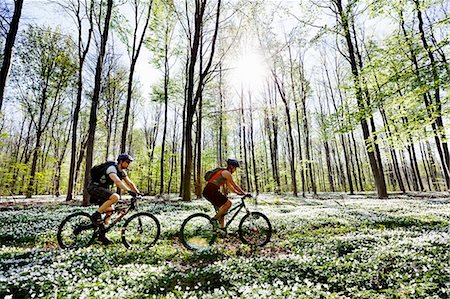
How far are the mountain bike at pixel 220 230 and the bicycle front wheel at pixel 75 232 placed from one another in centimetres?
297

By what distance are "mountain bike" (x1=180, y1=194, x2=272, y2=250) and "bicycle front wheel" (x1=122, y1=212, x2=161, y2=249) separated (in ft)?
3.49

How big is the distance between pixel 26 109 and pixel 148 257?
35400mm

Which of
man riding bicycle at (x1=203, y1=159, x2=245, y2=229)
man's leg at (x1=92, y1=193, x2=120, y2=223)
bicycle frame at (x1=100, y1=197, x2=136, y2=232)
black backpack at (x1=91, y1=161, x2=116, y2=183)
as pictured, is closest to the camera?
man's leg at (x1=92, y1=193, x2=120, y2=223)

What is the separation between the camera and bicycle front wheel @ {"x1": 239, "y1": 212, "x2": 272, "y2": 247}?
26.4 feet

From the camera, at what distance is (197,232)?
315 inches

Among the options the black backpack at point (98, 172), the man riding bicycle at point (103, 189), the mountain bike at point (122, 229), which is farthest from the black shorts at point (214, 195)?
the black backpack at point (98, 172)

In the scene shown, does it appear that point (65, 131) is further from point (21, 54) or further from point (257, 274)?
point (257, 274)

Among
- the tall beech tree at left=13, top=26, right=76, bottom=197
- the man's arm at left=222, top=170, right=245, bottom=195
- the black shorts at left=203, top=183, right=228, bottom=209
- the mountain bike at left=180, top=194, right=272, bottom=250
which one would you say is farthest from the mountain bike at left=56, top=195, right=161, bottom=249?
the tall beech tree at left=13, top=26, right=76, bottom=197

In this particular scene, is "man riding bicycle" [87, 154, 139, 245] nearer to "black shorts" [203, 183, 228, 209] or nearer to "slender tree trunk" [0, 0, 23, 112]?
"black shorts" [203, 183, 228, 209]

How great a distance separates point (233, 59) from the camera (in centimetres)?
2777

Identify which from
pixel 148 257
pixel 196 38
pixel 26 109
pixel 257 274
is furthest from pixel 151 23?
pixel 257 274

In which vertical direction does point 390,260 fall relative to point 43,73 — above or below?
below

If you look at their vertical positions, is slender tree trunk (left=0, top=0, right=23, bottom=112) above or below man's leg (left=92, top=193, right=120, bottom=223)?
above

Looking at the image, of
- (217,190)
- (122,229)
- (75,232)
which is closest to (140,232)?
(122,229)
